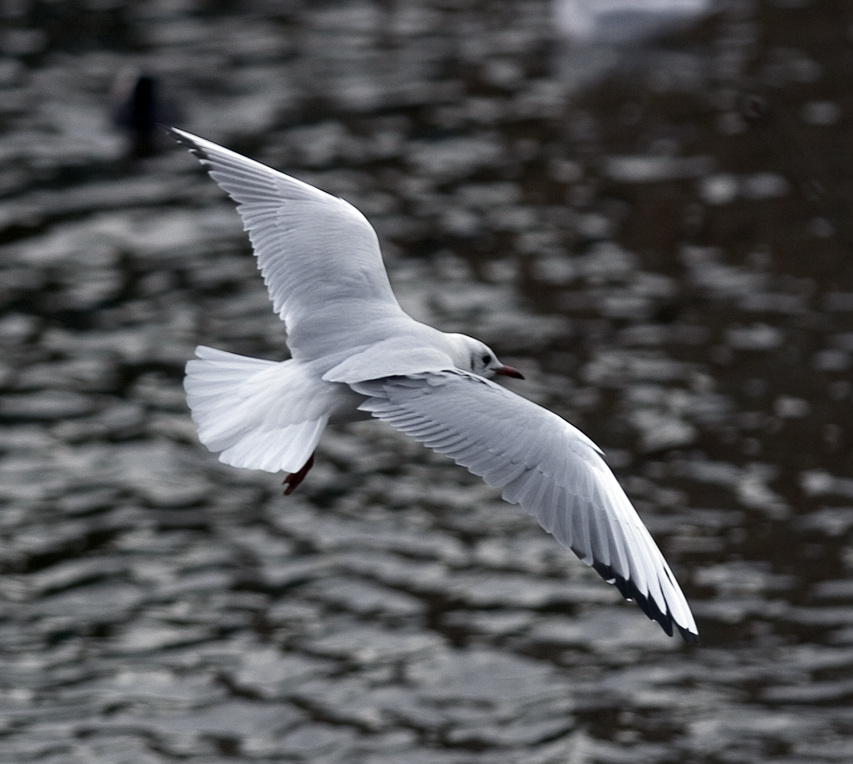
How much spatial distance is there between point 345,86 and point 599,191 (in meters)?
2.25

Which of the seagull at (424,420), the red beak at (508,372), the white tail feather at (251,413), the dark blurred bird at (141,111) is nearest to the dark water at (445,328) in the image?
the dark blurred bird at (141,111)

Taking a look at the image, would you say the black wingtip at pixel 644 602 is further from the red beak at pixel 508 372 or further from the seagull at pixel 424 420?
the red beak at pixel 508 372

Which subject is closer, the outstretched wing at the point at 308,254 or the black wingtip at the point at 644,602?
the black wingtip at the point at 644,602

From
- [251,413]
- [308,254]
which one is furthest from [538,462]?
[308,254]

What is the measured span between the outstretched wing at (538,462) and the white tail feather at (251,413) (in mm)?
233

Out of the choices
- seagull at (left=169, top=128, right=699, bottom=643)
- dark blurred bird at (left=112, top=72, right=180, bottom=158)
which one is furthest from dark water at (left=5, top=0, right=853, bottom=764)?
seagull at (left=169, top=128, right=699, bottom=643)

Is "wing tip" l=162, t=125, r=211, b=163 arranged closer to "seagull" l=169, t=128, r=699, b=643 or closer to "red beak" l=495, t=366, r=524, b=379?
"seagull" l=169, t=128, r=699, b=643

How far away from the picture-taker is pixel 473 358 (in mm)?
6191

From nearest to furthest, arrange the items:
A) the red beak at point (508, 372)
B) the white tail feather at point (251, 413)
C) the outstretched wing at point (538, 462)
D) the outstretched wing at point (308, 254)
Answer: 1. the outstretched wing at point (538, 462)
2. the white tail feather at point (251, 413)
3. the outstretched wing at point (308, 254)
4. the red beak at point (508, 372)

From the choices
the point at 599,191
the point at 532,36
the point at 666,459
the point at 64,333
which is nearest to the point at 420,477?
the point at 666,459

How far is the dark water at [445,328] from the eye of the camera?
7438mm

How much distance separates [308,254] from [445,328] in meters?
3.37

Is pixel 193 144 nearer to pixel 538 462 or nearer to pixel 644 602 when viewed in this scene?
pixel 538 462

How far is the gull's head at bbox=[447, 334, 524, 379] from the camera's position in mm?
6008
